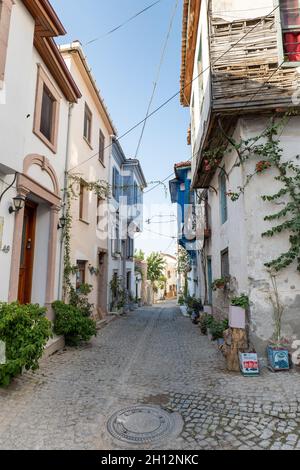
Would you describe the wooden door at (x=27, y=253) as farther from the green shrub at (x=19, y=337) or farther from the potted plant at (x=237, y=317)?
the potted plant at (x=237, y=317)

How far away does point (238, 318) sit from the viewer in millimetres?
5266

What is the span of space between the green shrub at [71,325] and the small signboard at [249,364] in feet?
12.5

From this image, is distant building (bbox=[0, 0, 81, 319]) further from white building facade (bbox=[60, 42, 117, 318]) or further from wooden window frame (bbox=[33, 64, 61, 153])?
white building facade (bbox=[60, 42, 117, 318])

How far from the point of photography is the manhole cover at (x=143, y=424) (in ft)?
10.2

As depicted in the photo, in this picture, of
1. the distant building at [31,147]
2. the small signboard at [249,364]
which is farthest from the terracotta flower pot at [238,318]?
the distant building at [31,147]

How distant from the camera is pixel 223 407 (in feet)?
12.4

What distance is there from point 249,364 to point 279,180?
357 centimetres

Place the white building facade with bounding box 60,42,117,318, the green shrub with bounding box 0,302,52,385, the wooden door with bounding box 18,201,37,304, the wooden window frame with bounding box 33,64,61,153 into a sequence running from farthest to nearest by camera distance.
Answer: the white building facade with bounding box 60,42,117,318
the wooden door with bounding box 18,201,37,304
the wooden window frame with bounding box 33,64,61,153
the green shrub with bounding box 0,302,52,385

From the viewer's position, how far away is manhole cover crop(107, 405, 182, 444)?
3117 millimetres

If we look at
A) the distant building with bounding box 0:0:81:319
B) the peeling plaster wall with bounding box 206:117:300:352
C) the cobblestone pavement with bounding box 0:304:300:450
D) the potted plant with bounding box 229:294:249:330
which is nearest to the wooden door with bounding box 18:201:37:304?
the distant building with bounding box 0:0:81:319

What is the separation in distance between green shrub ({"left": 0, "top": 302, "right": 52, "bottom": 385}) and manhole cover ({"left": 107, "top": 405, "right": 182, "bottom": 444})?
1520 mm

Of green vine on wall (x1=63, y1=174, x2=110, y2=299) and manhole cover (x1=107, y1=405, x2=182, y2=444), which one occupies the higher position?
green vine on wall (x1=63, y1=174, x2=110, y2=299)
